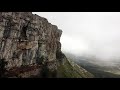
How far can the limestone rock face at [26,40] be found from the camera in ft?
371

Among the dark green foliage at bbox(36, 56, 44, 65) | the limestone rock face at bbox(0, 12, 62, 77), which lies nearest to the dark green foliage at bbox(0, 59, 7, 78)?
the limestone rock face at bbox(0, 12, 62, 77)

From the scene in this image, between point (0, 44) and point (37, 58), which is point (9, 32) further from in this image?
point (37, 58)

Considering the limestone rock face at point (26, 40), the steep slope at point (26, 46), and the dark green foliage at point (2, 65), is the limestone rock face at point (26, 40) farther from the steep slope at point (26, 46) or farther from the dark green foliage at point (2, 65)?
the dark green foliage at point (2, 65)

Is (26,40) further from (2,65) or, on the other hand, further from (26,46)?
(2,65)

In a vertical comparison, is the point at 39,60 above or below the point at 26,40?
below

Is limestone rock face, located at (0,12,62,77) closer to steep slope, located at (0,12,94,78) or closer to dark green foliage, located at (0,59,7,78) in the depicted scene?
steep slope, located at (0,12,94,78)

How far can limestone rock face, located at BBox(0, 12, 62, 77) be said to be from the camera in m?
113

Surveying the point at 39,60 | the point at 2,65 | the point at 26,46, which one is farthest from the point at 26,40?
the point at 2,65

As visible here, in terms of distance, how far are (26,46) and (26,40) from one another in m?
3.98

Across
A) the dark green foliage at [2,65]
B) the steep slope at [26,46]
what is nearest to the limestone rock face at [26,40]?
the steep slope at [26,46]

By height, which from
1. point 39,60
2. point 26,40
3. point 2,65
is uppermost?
point 26,40

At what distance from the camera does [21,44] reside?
122750mm

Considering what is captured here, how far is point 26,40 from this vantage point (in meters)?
126
